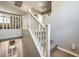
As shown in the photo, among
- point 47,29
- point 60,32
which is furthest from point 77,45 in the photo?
point 47,29

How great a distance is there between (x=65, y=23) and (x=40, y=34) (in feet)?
1.30

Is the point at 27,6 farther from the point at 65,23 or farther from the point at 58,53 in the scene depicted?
the point at 58,53

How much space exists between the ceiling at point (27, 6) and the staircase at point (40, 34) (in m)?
0.09

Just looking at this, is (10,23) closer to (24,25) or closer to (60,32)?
(24,25)

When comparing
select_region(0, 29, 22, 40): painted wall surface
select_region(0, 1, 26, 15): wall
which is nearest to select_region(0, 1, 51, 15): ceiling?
select_region(0, 1, 26, 15): wall

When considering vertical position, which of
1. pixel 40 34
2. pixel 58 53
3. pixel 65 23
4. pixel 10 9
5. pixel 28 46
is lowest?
pixel 58 53

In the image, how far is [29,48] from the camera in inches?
55.3

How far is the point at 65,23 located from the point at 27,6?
601 mm

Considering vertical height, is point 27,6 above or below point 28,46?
above

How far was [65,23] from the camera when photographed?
4.54ft

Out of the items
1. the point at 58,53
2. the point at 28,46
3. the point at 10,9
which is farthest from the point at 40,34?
the point at 10,9

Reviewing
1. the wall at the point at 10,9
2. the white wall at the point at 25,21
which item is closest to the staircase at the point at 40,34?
the white wall at the point at 25,21

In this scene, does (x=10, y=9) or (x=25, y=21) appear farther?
(x=25, y=21)

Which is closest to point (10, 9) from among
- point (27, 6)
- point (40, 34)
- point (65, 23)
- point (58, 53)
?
point (27, 6)
